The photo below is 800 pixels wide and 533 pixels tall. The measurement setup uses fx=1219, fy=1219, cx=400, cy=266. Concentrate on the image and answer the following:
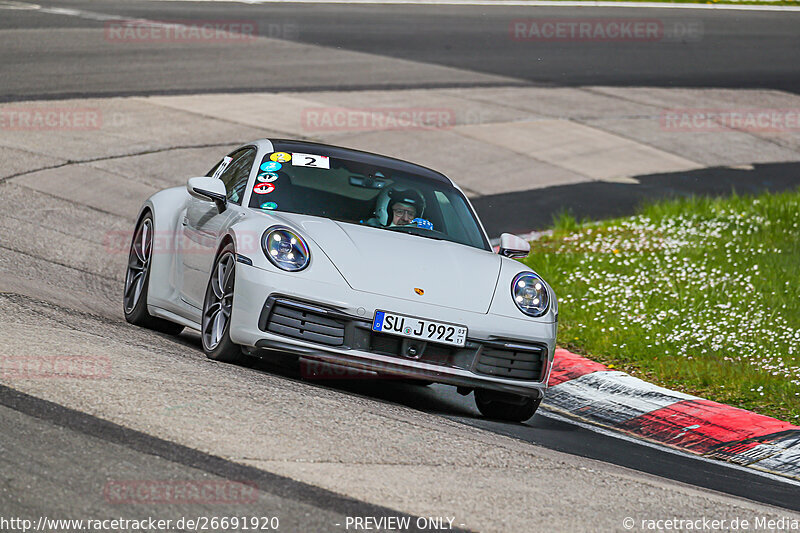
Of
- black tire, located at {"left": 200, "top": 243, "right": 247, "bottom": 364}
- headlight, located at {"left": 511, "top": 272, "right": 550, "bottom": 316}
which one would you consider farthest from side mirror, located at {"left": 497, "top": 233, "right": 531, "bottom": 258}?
black tire, located at {"left": 200, "top": 243, "right": 247, "bottom": 364}

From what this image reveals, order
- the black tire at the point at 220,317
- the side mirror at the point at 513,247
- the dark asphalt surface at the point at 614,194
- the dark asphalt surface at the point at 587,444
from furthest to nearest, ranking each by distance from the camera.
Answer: the dark asphalt surface at the point at 614,194
the side mirror at the point at 513,247
the black tire at the point at 220,317
the dark asphalt surface at the point at 587,444

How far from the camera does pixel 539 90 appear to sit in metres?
20.5

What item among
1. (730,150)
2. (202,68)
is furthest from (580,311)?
(202,68)

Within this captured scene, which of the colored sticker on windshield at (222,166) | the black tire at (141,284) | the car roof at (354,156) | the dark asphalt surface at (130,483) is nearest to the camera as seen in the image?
the dark asphalt surface at (130,483)

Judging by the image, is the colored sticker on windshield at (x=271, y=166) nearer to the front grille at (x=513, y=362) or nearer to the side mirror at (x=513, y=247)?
the side mirror at (x=513, y=247)

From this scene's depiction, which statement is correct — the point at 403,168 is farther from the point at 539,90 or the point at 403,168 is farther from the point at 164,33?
the point at 164,33

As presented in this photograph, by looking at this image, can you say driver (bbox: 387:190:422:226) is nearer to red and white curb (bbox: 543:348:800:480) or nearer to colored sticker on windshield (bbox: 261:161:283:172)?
colored sticker on windshield (bbox: 261:161:283:172)

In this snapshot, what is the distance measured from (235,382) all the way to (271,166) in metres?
2.15

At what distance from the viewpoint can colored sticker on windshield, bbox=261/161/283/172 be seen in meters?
7.61

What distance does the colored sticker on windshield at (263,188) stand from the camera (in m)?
7.43

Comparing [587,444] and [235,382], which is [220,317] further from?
[587,444]

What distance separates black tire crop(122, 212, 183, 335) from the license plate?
7.48ft

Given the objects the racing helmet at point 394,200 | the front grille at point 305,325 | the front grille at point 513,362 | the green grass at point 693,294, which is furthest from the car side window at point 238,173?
the green grass at point 693,294

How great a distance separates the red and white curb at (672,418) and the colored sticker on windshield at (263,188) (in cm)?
228
